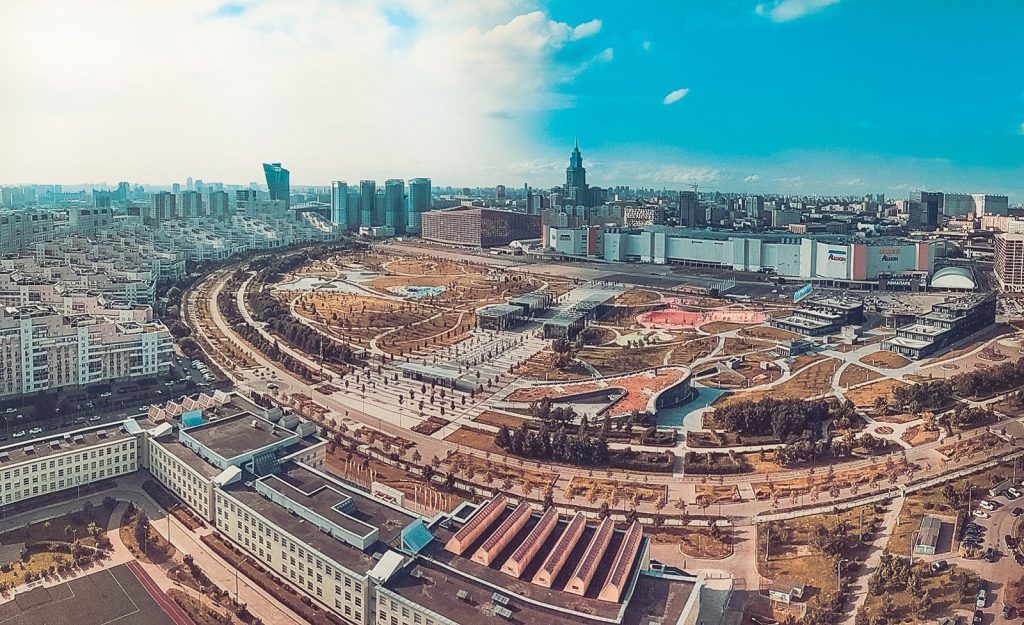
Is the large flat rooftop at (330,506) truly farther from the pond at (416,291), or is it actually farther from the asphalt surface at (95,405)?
the pond at (416,291)

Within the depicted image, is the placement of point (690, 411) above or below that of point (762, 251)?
below

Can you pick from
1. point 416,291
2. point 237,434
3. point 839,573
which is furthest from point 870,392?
A: point 416,291

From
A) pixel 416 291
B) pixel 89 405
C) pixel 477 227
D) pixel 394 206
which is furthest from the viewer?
pixel 394 206

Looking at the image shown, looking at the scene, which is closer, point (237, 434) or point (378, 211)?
point (237, 434)

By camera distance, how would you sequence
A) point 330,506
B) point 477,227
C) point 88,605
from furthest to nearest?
point 477,227 < point 330,506 < point 88,605

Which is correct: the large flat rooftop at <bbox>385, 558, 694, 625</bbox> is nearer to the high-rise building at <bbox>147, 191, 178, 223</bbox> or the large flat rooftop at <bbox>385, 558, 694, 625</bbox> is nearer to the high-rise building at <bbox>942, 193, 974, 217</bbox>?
the high-rise building at <bbox>147, 191, 178, 223</bbox>

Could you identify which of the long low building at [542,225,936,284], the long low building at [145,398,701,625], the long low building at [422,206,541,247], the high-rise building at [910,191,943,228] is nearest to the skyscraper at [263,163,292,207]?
the long low building at [422,206,541,247]

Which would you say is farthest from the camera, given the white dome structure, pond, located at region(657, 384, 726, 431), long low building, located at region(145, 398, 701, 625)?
the white dome structure

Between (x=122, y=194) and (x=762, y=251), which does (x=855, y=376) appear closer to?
(x=762, y=251)
